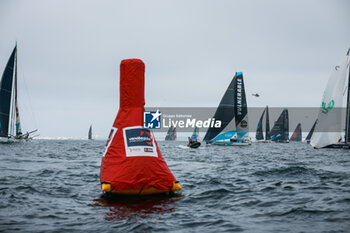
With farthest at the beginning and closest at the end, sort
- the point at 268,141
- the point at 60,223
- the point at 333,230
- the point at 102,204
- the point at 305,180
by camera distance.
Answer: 1. the point at 268,141
2. the point at 305,180
3. the point at 102,204
4. the point at 60,223
5. the point at 333,230

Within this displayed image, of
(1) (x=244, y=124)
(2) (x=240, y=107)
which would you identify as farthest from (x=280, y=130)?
(2) (x=240, y=107)

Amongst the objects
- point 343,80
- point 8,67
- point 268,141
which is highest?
point 8,67

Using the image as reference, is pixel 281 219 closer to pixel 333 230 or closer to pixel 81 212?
pixel 333 230

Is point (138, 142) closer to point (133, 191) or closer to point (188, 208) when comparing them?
point (133, 191)

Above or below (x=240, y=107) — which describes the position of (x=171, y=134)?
below

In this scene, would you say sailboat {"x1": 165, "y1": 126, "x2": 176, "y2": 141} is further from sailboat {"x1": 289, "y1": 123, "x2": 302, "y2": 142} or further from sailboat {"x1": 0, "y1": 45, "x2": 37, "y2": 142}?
sailboat {"x1": 0, "y1": 45, "x2": 37, "y2": 142}

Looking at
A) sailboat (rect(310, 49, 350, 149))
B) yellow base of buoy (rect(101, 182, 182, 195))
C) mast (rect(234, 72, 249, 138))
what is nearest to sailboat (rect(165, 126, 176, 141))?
mast (rect(234, 72, 249, 138))

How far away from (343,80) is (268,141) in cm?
7044

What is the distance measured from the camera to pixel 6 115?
53.5 meters

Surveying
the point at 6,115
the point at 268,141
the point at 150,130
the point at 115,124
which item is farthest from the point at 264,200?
the point at 268,141

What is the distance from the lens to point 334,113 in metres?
32.8

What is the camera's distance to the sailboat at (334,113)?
108 feet

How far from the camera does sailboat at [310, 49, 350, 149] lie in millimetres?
32844

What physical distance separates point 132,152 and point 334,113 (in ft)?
100
